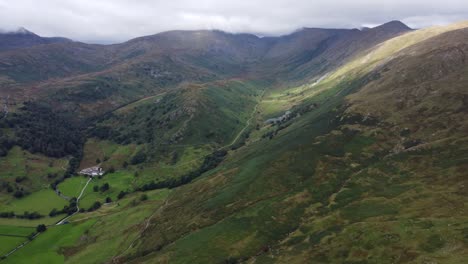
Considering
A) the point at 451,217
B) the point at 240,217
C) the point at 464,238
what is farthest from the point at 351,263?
the point at 240,217

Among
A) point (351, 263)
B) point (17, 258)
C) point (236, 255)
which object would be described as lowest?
point (17, 258)

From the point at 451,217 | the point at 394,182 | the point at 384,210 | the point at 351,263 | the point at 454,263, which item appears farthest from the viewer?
the point at 394,182

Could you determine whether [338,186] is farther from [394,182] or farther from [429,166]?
[429,166]

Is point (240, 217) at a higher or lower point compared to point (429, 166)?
lower

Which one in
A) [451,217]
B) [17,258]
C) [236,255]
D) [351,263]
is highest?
[451,217]

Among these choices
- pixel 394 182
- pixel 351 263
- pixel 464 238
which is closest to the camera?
pixel 464 238

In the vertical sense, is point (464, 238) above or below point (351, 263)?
above

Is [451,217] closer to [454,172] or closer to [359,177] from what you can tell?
[454,172]

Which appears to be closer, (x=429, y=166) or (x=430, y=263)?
(x=430, y=263)

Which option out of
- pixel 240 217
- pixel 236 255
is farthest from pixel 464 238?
pixel 240 217

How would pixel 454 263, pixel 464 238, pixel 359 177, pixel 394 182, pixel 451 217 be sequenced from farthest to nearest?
pixel 359 177
pixel 394 182
pixel 451 217
pixel 464 238
pixel 454 263
